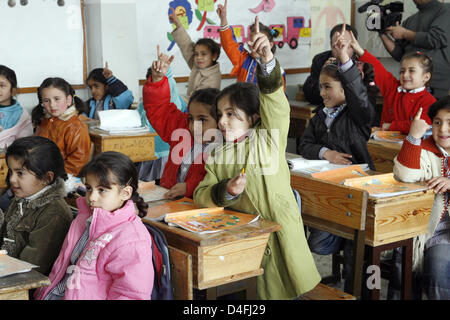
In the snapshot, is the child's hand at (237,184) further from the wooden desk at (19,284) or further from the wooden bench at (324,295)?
the wooden desk at (19,284)

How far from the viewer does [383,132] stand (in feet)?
11.7

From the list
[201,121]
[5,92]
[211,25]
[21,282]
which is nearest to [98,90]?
[5,92]

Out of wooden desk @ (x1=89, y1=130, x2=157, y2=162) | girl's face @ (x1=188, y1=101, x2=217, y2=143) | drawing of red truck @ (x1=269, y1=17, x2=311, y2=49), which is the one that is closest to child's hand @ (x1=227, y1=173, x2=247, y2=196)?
girl's face @ (x1=188, y1=101, x2=217, y2=143)

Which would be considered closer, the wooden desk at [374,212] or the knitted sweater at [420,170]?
the wooden desk at [374,212]

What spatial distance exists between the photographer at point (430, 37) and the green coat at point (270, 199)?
10.7 ft

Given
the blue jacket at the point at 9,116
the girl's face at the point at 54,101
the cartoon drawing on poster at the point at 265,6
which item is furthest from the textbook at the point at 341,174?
the cartoon drawing on poster at the point at 265,6

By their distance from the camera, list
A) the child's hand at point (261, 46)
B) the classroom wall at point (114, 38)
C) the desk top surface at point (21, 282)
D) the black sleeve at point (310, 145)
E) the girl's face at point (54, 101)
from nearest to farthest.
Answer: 1. the desk top surface at point (21, 282)
2. the child's hand at point (261, 46)
3. the black sleeve at point (310, 145)
4. the girl's face at point (54, 101)
5. the classroom wall at point (114, 38)

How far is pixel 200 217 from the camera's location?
2033 mm

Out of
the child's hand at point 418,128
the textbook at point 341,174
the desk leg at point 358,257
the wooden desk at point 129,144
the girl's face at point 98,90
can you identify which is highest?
the child's hand at point 418,128

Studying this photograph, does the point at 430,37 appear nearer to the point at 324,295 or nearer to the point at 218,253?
the point at 324,295

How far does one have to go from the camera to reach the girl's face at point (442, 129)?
2553 millimetres

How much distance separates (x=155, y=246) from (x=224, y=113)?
1.81ft

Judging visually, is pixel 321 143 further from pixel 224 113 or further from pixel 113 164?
pixel 113 164

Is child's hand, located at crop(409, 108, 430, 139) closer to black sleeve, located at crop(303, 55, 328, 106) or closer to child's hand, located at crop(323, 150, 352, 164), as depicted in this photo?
child's hand, located at crop(323, 150, 352, 164)
